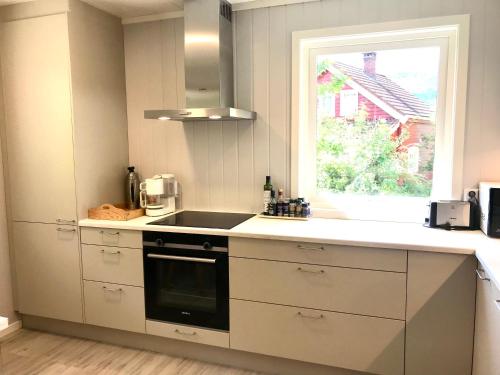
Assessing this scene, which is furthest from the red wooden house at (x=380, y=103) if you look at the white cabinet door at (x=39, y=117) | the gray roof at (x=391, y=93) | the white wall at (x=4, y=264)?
the white wall at (x=4, y=264)

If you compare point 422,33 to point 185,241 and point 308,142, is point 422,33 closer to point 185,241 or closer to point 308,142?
point 308,142

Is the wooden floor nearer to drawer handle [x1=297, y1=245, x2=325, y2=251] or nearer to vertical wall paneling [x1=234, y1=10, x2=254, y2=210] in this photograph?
drawer handle [x1=297, y1=245, x2=325, y2=251]

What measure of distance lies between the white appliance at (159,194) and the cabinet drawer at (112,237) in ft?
1.04

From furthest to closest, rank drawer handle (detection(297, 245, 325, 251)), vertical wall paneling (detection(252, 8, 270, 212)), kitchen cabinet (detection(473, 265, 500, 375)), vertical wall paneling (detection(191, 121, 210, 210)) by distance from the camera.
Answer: vertical wall paneling (detection(191, 121, 210, 210)) < vertical wall paneling (detection(252, 8, 270, 212)) < drawer handle (detection(297, 245, 325, 251)) < kitchen cabinet (detection(473, 265, 500, 375))

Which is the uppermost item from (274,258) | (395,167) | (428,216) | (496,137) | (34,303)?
(496,137)

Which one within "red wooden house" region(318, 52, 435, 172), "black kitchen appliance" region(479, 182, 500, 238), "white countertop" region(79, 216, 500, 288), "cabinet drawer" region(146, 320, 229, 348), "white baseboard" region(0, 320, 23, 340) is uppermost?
"red wooden house" region(318, 52, 435, 172)

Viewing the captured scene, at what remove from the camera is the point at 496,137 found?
2377 mm

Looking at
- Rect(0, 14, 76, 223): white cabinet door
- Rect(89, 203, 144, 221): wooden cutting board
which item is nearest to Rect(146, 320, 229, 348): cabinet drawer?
Rect(89, 203, 144, 221): wooden cutting board

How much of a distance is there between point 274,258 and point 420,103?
1373 mm

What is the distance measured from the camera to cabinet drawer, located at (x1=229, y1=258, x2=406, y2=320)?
6.98 ft

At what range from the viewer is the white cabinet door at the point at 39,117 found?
8.88ft

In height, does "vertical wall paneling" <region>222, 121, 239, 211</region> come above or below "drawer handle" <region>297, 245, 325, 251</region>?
above

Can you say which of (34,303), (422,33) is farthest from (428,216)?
(34,303)

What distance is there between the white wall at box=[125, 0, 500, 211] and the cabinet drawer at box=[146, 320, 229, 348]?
0.90 m
